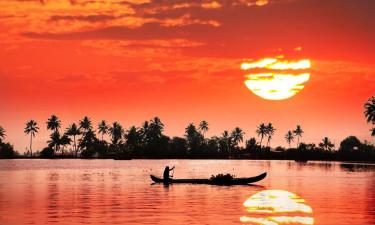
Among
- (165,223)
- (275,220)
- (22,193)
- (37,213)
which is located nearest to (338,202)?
(275,220)

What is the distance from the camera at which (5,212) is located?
46812 millimetres

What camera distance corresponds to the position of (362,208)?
49875 mm

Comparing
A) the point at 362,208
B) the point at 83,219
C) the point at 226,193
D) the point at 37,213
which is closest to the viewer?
the point at 83,219

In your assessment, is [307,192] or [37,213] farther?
[307,192]

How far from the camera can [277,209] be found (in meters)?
48.2

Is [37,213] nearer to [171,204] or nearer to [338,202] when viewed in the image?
[171,204]

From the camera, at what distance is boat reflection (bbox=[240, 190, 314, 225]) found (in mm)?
40969

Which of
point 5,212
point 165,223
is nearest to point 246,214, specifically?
point 165,223

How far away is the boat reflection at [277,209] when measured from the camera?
40969 mm

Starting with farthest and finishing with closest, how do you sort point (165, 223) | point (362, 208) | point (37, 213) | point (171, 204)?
point (171, 204), point (362, 208), point (37, 213), point (165, 223)

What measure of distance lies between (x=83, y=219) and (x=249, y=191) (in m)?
29.3

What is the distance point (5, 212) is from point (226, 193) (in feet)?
85.1

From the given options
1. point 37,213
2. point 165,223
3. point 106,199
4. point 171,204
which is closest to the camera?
point 165,223

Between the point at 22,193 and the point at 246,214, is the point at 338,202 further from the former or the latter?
the point at 22,193
